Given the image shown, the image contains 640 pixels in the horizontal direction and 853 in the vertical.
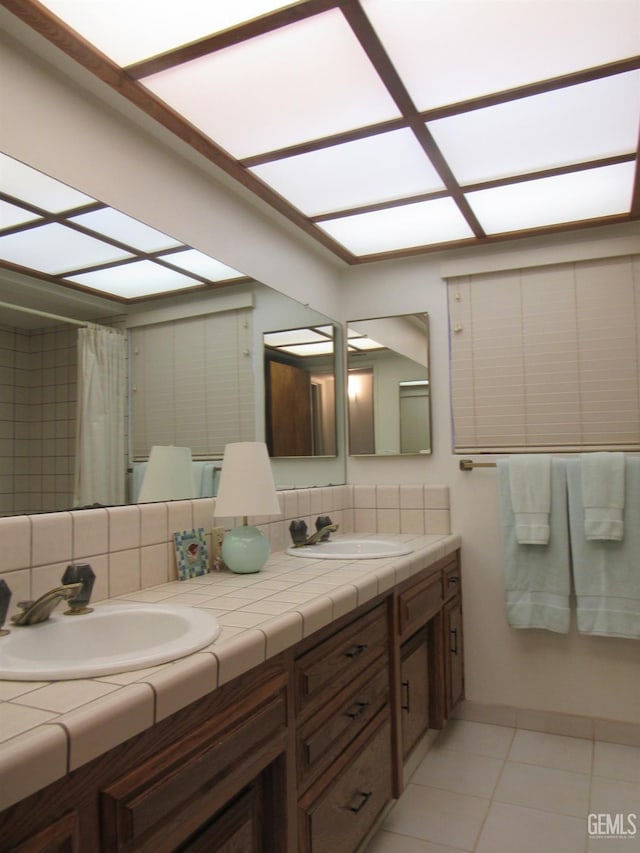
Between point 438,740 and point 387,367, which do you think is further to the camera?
point 387,367

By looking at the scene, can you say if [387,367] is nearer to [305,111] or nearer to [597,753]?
[305,111]

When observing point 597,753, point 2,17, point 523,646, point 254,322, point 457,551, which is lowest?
point 597,753

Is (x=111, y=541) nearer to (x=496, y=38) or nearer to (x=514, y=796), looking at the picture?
(x=496, y=38)

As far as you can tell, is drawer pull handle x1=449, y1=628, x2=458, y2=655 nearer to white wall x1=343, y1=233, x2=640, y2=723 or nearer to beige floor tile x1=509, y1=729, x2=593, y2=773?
white wall x1=343, y1=233, x2=640, y2=723

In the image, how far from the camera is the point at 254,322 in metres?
2.28

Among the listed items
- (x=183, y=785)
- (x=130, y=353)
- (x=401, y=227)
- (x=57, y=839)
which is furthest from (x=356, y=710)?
(x=401, y=227)

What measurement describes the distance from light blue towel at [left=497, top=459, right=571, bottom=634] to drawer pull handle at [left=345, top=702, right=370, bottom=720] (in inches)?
44.6

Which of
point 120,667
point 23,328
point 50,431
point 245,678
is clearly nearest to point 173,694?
point 120,667

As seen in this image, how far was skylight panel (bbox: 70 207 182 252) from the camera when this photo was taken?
1.58 m

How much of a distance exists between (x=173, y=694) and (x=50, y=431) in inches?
30.0

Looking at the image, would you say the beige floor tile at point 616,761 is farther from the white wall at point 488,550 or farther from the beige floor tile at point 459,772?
the beige floor tile at point 459,772

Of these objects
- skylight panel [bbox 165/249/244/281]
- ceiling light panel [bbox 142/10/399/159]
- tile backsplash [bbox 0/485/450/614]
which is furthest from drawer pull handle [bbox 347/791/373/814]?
ceiling light panel [bbox 142/10/399/159]

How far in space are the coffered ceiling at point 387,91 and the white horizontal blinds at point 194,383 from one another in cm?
42

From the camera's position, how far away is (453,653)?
8.33 feet
